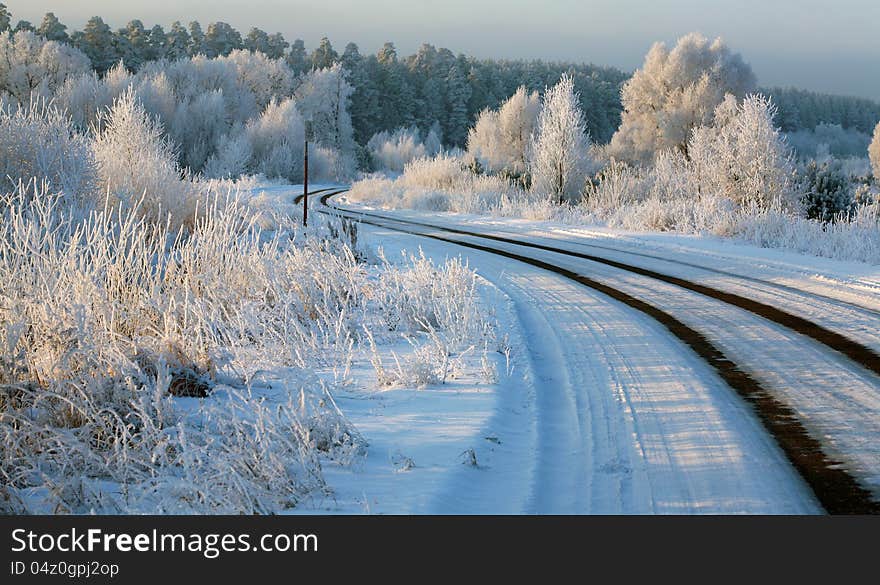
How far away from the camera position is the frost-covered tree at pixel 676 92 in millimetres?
48750

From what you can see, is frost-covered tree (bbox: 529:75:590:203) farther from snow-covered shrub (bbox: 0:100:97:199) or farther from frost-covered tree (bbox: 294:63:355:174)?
frost-covered tree (bbox: 294:63:355:174)

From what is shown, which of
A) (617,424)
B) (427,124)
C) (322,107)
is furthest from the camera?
(427,124)

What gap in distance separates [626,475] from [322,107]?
77.6 meters

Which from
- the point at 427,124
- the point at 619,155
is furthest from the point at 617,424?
the point at 427,124

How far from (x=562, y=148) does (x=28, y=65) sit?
158 feet

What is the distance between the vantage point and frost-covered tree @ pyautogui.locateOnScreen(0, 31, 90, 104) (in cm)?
5756

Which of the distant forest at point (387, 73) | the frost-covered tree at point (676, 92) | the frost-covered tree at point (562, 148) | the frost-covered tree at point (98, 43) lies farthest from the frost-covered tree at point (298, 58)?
the frost-covered tree at point (562, 148)

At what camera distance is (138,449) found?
4078 millimetres

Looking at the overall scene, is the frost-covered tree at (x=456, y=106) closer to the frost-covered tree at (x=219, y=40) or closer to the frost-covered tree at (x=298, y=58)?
the frost-covered tree at (x=298, y=58)

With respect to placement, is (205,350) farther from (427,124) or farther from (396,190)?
(427,124)

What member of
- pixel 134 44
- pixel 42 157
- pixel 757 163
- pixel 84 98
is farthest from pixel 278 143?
pixel 42 157

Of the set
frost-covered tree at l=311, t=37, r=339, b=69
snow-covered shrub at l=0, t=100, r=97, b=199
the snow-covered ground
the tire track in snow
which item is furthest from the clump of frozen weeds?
frost-covered tree at l=311, t=37, r=339, b=69

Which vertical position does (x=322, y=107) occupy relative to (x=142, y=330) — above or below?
above

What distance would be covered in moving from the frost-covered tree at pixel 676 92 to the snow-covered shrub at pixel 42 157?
136 feet
